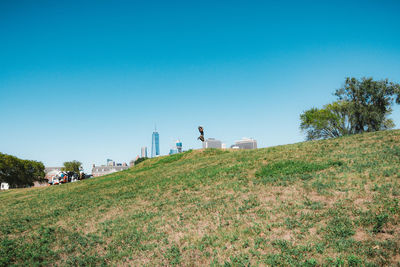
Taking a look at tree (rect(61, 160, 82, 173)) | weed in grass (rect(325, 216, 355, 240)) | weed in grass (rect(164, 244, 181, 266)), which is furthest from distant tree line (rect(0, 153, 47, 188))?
weed in grass (rect(325, 216, 355, 240))

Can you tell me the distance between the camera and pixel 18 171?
6825 cm

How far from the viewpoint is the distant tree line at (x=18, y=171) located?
64875 millimetres

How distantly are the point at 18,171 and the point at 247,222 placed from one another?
81.2 m

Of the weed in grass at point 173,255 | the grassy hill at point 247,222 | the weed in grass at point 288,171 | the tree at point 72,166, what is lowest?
the weed in grass at point 173,255

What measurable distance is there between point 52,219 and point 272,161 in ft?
37.0

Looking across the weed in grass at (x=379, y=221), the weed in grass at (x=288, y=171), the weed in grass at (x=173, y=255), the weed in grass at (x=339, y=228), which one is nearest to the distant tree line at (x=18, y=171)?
the weed in grass at (x=288, y=171)

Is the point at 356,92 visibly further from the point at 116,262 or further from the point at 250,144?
the point at 250,144

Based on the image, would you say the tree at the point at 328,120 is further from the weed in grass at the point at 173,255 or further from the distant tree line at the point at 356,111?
the weed in grass at the point at 173,255

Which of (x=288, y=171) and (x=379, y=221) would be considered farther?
(x=288, y=171)

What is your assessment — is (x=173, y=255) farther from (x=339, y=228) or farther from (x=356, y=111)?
(x=356, y=111)

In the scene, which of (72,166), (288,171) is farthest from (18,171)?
(288,171)

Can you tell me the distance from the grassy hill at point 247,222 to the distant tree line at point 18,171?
67545 mm

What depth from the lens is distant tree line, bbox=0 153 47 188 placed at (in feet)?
213

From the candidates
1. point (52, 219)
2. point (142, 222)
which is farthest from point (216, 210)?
point (52, 219)
